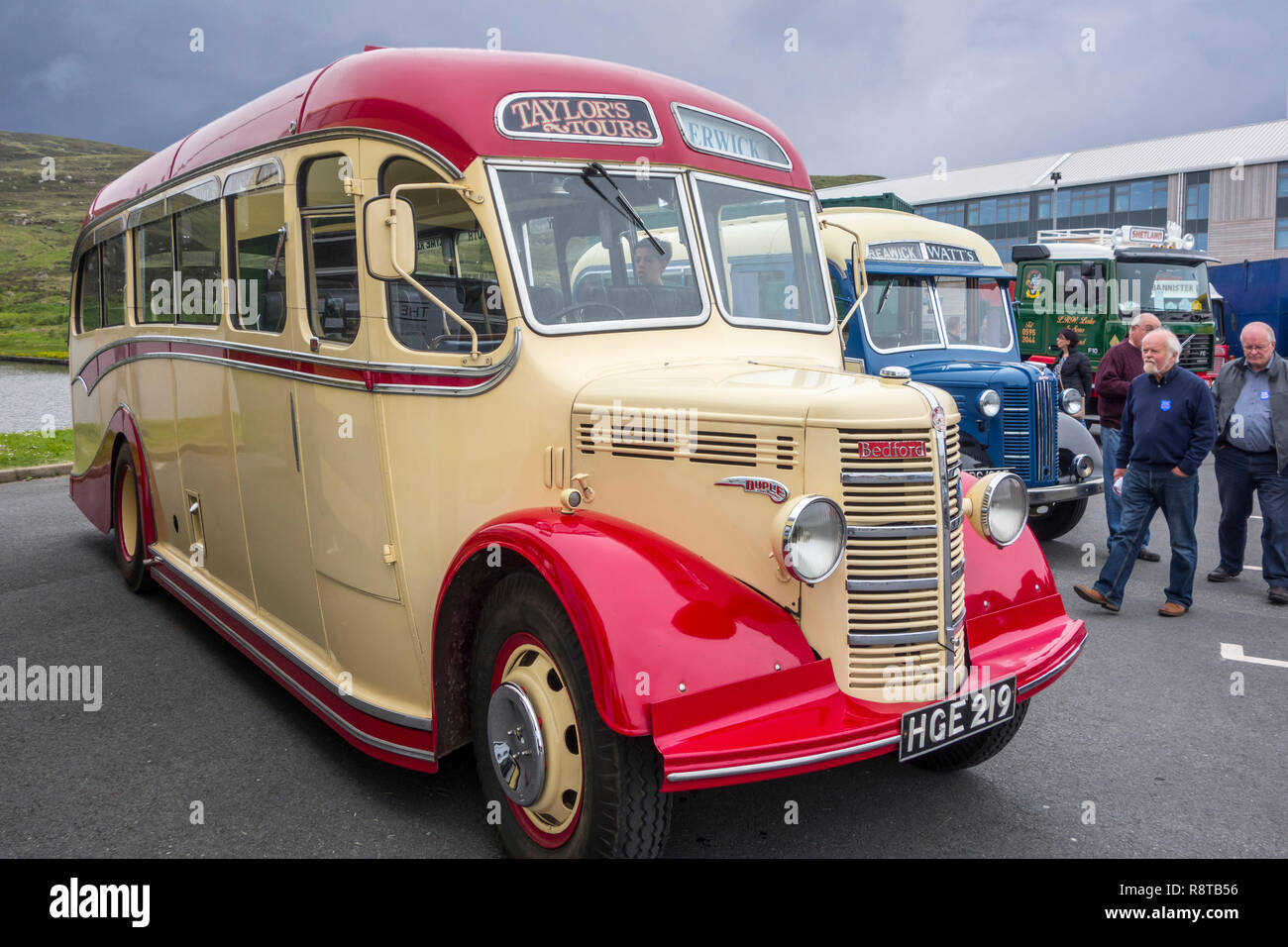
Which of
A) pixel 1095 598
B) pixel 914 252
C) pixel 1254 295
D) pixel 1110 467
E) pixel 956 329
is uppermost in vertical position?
pixel 1254 295

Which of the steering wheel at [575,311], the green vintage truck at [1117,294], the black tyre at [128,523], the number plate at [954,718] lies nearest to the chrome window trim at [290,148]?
the steering wheel at [575,311]

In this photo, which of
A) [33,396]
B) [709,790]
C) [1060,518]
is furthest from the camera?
[33,396]

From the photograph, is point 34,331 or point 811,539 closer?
point 811,539

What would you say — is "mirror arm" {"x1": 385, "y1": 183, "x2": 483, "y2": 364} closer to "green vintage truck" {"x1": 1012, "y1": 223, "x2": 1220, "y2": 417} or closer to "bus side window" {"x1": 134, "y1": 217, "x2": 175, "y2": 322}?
"bus side window" {"x1": 134, "y1": 217, "x2": 175, "y2": 322}

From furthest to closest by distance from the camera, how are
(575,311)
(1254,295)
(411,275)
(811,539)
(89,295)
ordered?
(1254,295) → (89,295) → (575,311) → (411,275) → (811,539)

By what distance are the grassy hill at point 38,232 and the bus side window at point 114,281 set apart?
41.7 m

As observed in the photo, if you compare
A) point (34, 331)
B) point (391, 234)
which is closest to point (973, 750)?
point (391, 234)

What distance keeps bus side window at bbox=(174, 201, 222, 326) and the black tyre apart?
1727mm

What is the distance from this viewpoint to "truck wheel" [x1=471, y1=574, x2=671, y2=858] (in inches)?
114

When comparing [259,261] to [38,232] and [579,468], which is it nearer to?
[579,468]

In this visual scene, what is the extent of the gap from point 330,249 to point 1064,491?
21.0ft

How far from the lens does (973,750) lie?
398cm

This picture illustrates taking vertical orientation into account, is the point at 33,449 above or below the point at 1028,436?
below

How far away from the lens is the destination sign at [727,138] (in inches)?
159
